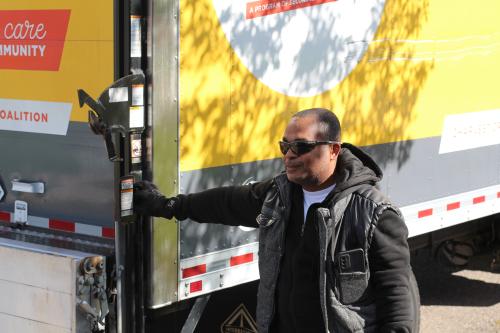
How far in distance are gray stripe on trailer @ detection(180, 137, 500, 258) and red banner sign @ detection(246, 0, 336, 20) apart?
716mm

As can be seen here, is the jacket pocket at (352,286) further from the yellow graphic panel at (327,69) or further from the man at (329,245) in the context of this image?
the yellow graphic panel at (327,69)

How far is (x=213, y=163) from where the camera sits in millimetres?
4148

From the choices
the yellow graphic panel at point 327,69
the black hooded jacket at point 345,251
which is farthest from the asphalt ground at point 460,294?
the black hooded jacket at point 345,251

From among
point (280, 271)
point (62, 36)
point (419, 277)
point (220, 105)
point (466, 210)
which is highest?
point (62, 36)

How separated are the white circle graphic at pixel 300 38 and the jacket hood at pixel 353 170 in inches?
40.3

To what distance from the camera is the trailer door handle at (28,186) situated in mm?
4230

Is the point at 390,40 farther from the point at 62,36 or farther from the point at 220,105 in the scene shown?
the point at 62,36

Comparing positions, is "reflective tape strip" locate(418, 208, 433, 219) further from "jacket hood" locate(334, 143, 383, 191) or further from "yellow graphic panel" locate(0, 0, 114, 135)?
"yellow graphic panel" locate(0, 0, 114, 135)

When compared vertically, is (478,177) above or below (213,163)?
below

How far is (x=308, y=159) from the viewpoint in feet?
10.5

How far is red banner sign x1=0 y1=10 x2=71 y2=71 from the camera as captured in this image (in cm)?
411

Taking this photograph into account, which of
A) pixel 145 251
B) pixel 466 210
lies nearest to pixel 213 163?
pixel 145 251

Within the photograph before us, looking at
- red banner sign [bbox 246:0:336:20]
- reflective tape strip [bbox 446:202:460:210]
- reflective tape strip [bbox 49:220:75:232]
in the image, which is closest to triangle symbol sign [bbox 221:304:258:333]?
reflective tape strip [bbox 49:220:75:232]

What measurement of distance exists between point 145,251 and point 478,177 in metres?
2.95
